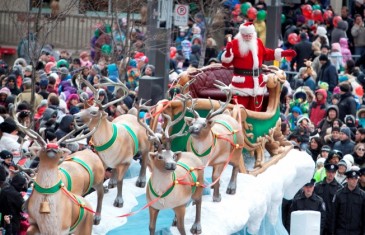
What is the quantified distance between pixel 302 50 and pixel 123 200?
54.5 feet

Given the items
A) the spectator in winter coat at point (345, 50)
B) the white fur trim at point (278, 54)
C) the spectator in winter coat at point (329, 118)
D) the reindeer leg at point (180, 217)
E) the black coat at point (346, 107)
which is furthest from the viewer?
the spectator in winter coat at point (345, 50)

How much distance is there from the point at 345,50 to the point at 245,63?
1471 centimetres

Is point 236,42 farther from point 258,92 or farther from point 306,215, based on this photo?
point 306,215

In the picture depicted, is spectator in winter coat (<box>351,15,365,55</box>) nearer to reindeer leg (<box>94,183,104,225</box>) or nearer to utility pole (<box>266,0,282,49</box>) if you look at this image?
utility pole (<box>266,0,282,49</box>)

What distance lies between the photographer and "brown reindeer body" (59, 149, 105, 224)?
15.2m

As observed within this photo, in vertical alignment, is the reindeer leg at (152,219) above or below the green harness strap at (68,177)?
below

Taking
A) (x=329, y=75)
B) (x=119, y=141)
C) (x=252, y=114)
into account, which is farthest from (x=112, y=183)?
(x=329, y=75)

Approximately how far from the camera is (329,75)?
30500 mm

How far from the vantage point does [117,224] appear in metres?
16.2

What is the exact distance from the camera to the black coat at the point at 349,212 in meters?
21.3

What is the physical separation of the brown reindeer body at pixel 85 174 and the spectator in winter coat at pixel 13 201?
1562mm

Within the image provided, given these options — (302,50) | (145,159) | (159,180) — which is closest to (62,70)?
(302,50)

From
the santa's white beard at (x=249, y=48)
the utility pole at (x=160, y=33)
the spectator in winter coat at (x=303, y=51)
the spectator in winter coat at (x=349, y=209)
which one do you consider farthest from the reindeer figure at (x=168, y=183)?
the spectator in winter coat at (x=303, y=51)

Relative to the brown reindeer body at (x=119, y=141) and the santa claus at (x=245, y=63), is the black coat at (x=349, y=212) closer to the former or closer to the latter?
the santa claus at (x=245, y=63)
